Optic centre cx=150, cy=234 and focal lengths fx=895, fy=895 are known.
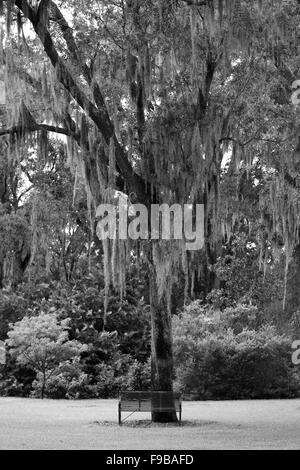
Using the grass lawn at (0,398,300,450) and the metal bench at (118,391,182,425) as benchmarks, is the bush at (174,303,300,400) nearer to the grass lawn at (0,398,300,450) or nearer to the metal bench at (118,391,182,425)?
the grass lawn at (0,398,300,450)

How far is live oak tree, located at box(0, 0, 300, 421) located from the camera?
14750mm

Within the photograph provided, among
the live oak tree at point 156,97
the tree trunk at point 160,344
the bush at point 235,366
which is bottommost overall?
the bush at point 235,366

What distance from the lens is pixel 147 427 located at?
15.0 meters

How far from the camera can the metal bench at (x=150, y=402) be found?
15.1 m

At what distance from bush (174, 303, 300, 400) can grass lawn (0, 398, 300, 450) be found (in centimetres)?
159

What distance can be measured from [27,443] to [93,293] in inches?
581

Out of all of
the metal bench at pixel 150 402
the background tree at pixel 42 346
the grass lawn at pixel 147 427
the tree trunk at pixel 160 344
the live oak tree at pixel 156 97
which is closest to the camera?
the grass lawn at pixel 147 427

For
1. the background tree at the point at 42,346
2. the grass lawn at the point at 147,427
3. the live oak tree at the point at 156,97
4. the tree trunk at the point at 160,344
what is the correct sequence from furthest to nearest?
the background tree at the point at 42,346, the tree trunk at the point at 160,344, the live oak tree at the point at 156,97, the grass lawn at the point at 147,427

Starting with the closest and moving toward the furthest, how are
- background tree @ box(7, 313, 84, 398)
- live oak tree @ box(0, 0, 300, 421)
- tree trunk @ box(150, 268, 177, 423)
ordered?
1. live oak tree @ box(0, 0, 300, 421)
2. tree trunk @ box(150, 268, 177, 423)
3. background tree @ box(7, 313, 84, 398)

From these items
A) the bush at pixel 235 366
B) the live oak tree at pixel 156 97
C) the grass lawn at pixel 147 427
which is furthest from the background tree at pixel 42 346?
the live oak tree at pixel 156 97

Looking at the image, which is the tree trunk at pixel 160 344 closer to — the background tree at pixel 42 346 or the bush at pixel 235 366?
the bush at pixel 235 366

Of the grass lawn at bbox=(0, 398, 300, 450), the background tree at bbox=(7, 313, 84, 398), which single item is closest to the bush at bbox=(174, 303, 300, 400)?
the grass lawn at bbox=(0, 398, 300, 450)
